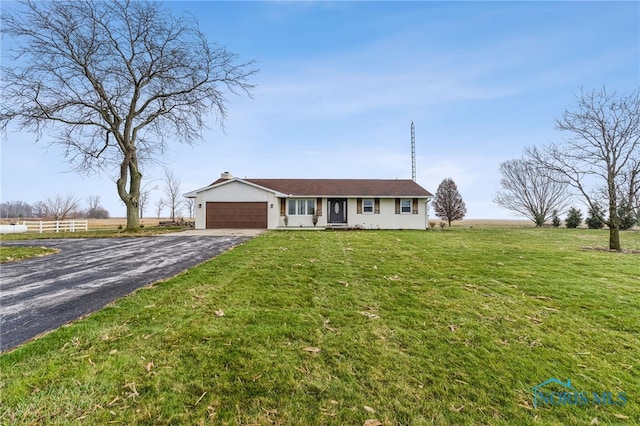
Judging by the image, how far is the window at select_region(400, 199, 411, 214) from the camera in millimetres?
21125

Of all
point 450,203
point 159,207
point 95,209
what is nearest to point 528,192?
point 450,203

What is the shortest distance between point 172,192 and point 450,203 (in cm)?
3854

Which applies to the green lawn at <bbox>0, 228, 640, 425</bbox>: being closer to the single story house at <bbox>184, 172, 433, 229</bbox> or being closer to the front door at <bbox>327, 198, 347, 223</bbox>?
the single story house at <bbox>184, 172, 433, 229</bbox>

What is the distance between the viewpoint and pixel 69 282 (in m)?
5.76

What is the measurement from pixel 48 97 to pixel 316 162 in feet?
77.1

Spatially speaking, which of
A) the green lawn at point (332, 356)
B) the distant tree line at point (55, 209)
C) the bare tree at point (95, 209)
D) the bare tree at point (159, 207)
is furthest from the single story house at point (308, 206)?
the bare tree at point (95, 209)

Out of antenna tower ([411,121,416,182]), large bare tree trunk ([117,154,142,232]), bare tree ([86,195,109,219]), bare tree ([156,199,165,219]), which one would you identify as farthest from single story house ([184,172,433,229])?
bare tree ([86,195,109,219])

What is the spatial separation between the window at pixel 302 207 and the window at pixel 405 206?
7.01 m

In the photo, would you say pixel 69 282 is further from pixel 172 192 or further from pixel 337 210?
pixel 172 192

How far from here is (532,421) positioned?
2.19 metres

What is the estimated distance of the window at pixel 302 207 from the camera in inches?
833

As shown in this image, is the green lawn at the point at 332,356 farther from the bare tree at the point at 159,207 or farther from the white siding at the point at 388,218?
the bare tree at the point at 159,207

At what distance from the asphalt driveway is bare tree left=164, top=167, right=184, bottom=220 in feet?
108

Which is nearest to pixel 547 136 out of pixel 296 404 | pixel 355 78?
pixel 355 78
